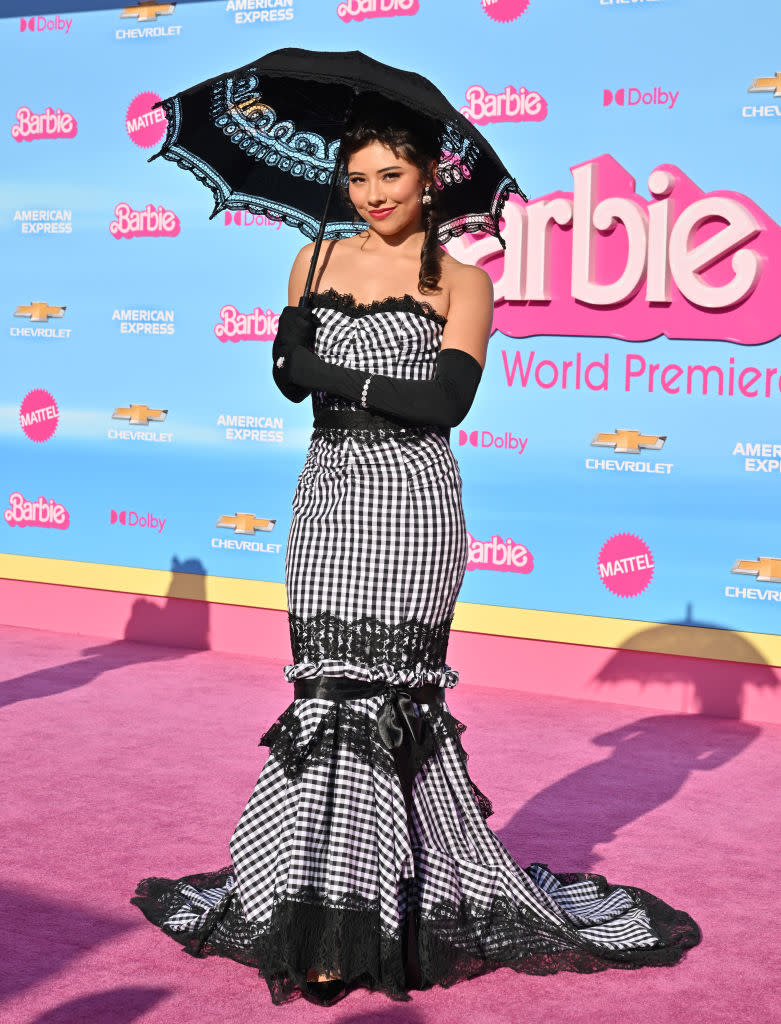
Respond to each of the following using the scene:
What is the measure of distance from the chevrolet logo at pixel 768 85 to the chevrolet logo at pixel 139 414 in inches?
130

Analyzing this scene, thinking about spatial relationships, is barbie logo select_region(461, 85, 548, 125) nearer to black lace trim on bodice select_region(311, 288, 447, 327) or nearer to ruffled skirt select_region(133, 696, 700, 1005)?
black lace trim on bodice select_region(311, 288, 447, 327)

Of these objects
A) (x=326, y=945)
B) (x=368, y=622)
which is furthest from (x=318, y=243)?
(x=326, y=945)

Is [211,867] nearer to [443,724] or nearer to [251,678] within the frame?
[443,724]

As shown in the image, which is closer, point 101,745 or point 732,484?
point 101,745

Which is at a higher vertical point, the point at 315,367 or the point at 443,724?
the point at 315,367

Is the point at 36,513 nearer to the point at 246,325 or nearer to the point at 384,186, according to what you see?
the point at 246,325

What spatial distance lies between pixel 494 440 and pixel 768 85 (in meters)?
1.94

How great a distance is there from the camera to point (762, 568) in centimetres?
569

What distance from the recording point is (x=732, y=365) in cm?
572

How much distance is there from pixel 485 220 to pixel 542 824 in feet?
6.51

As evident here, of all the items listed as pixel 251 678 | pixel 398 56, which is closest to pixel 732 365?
pixel 398 56

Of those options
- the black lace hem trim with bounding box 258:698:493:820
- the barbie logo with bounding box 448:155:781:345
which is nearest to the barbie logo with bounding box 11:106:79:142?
the barbie logo with bounding box 448:155:781:345

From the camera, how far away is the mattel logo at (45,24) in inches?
281

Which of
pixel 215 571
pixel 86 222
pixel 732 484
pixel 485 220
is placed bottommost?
pixel 215 571
